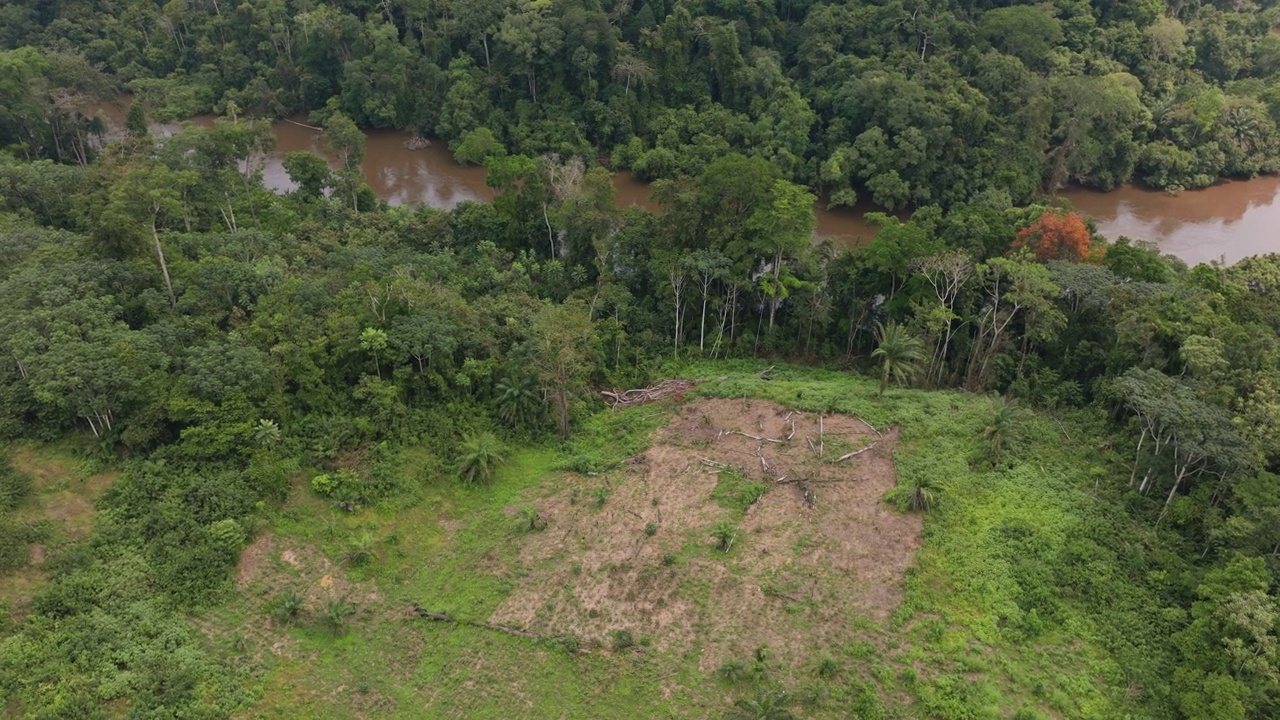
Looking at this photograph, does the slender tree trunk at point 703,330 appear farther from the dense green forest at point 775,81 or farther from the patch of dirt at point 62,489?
the patch of dirt at point 62,489

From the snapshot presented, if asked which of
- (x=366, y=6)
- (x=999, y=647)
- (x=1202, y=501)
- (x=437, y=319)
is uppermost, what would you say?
(x=366, y=6)

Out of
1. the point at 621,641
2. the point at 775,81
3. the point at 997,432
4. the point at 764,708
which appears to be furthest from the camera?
the point at 775,81

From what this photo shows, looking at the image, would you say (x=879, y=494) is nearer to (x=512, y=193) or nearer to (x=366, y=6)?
(x=512, y=193)

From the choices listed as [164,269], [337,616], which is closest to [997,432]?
[337,616]

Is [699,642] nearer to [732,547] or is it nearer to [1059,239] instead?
[732,547]

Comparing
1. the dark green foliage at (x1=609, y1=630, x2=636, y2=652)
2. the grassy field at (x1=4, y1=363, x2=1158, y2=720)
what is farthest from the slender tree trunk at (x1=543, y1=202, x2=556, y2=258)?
the dark green foliage at (x1=609, y1=630, x2=636, y2=652)

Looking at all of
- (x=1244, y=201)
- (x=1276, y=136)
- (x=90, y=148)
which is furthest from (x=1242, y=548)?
(x=90, y=148)
